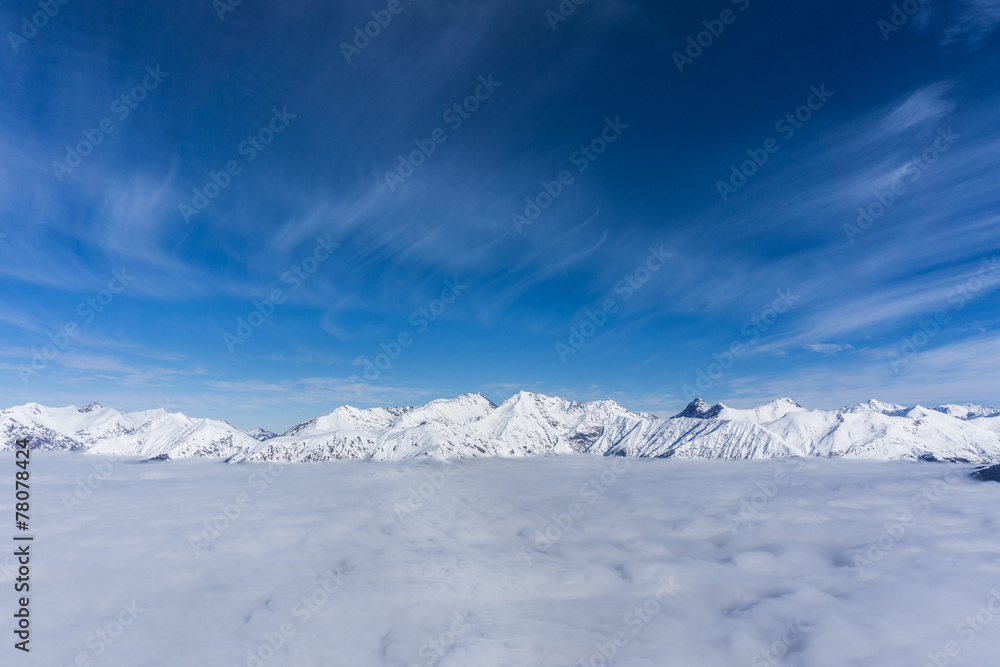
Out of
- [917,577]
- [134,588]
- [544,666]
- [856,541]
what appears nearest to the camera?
[544,666]

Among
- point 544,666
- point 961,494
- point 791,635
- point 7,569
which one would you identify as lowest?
point 7,569

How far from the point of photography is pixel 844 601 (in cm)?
6906

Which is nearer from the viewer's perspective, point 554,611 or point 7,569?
point 554,611

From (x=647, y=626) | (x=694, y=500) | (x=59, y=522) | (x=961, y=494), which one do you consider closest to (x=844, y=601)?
(x=647, y=626)

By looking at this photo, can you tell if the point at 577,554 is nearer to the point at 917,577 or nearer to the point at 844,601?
the point at 844,601

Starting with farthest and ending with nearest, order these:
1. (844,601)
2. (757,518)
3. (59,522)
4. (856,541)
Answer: (59,522) → (757,518) → (856,541) → (844,601)

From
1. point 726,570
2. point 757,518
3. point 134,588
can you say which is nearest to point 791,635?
point 726,570

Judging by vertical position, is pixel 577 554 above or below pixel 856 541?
below

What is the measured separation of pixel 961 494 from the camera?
17925cm

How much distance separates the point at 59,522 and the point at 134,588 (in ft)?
446

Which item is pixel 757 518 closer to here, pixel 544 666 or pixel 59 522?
pixel 544 666

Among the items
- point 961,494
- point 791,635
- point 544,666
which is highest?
point 961,494

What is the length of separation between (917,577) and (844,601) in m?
25.5

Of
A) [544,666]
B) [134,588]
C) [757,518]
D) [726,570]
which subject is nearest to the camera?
[544,666]
